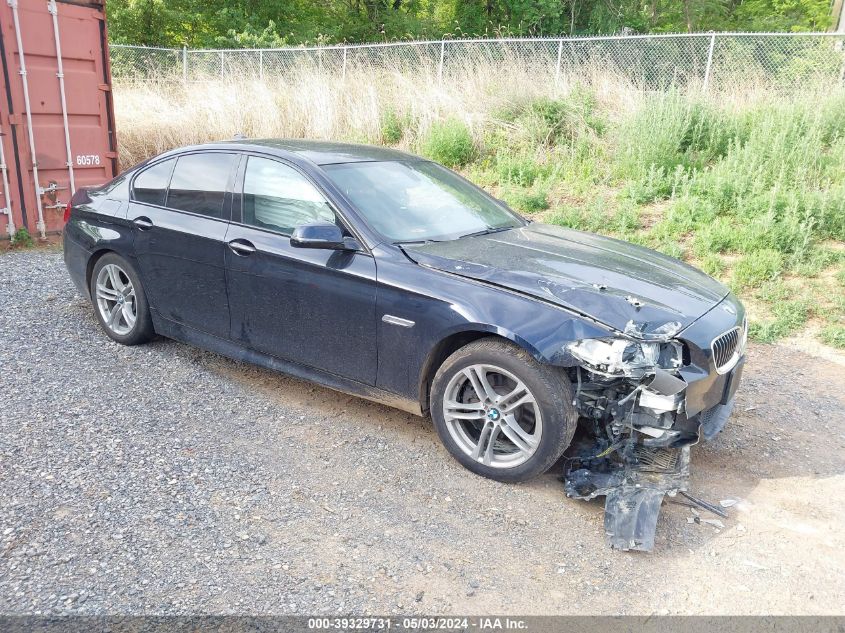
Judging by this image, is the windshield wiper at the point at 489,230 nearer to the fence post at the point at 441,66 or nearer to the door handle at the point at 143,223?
the door handle at the point at 143,223

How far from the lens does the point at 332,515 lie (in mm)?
3324

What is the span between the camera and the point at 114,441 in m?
3.94

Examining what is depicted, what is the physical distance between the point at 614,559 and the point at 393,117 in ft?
34.3

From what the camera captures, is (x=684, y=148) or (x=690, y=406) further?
(x=684, y=148)

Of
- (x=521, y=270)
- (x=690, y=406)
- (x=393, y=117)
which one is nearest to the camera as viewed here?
(x=690, y=406)

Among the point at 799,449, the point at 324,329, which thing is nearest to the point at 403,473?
the point at 324,329

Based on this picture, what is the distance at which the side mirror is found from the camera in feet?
12.6

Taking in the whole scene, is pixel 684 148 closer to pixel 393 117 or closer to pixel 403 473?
pixel 393 117

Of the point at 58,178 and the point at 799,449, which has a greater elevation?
the point at 58,178

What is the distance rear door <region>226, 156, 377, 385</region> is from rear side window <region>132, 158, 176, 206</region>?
0.83 meters

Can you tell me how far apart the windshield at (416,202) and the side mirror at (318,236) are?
268 millimetres

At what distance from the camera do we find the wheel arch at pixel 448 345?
3.43 meters

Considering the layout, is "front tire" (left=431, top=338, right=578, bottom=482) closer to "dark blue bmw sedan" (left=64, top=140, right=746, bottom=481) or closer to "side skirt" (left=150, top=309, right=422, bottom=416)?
"dark blue bmw sedan" (left=64, top=140, right=746, bottom=481)

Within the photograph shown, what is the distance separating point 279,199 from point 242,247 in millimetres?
383
